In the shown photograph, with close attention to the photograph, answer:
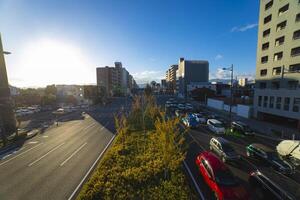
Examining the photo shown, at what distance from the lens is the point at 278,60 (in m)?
29.5

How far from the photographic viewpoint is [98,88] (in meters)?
79.8

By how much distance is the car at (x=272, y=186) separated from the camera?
27.0ft

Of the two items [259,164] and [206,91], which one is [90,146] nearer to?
[259,164]

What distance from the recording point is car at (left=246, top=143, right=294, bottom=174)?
1248 centimetres

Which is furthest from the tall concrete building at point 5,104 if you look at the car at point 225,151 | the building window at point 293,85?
the building window at point 293,85

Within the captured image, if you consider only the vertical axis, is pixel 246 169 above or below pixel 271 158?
below

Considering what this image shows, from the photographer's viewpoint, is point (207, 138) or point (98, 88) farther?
point (98, 88)

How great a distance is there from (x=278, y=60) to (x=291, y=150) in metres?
22.2

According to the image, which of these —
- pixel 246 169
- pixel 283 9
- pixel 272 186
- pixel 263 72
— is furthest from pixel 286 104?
pixel 272 186

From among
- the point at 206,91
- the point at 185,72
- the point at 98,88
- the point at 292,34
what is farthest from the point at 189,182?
the point at 185,72

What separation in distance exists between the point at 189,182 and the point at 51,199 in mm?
9864

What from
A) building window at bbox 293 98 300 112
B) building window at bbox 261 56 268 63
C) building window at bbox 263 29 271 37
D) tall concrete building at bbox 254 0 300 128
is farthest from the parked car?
building window at bbox 263 29 271 37

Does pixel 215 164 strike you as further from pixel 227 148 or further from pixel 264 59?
pixel 264 59

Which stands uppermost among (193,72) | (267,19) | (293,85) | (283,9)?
(283,9)
